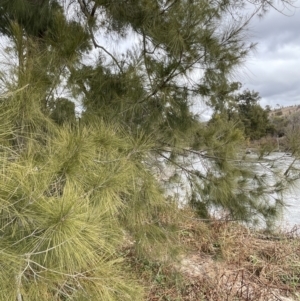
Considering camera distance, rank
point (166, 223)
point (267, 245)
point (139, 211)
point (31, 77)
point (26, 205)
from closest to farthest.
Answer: point (26, 205), point (31, 77), point (139, 211), point (166, 223), point (267, 245)

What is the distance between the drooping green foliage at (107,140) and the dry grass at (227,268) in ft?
1.17

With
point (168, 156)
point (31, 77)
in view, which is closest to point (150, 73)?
point (168, 156)

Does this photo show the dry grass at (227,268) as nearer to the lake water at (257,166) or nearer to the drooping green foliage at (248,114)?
the lake water at (257,166)

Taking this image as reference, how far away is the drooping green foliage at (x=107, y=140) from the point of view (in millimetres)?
964

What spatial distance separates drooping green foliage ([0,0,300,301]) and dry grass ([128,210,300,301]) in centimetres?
36

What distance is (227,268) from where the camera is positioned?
3055 millimetres

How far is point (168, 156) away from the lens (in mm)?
2943

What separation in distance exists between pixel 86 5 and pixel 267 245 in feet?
10.3

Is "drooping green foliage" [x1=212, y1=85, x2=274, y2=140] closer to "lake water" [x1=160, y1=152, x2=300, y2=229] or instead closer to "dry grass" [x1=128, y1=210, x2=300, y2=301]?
"lake water" [x1=160, y1=152, x2=300, y2=229]

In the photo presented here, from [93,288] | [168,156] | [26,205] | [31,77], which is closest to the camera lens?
[26,205]

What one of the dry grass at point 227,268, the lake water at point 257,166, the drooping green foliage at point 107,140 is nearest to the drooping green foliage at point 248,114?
the drooping green foliage at point 107,140

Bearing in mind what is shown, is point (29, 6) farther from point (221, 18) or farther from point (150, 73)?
point (221, 18)

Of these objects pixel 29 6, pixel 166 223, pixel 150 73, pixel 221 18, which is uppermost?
pixel 29 6

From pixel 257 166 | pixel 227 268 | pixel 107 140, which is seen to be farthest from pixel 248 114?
pixel 107 140
